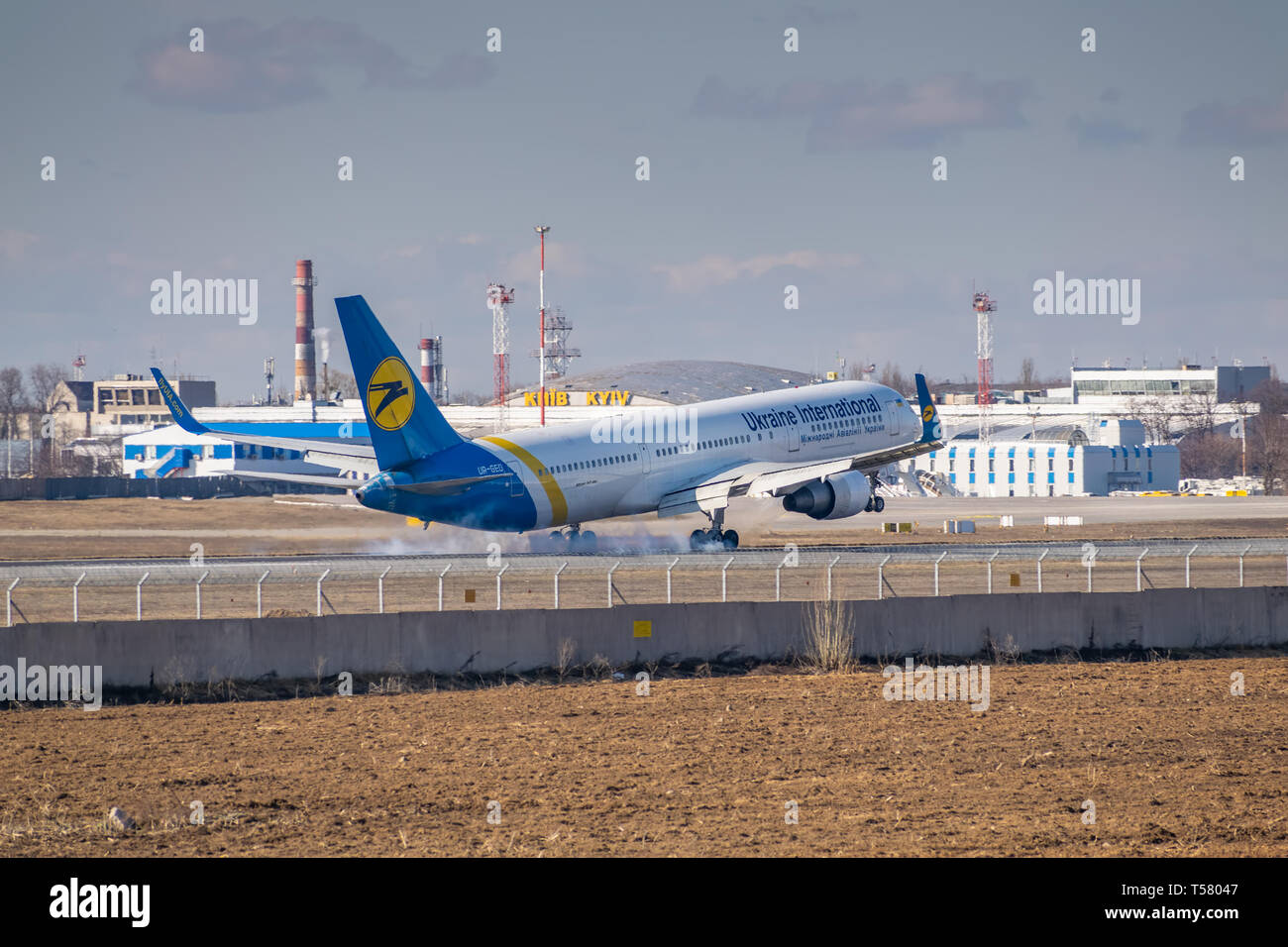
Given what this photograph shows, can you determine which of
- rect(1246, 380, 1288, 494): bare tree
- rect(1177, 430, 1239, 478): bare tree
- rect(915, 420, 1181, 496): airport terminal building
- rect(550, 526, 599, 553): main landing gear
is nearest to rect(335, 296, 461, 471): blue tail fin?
rect(550, 526, 599, 553): main landing gear

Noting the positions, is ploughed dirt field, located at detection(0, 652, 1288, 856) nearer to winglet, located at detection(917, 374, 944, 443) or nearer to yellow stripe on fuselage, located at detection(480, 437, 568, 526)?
yellow stripe on fuselage, located at detection(480, 437, 568, 526)

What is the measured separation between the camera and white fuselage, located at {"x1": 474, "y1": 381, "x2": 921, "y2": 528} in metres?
51.4

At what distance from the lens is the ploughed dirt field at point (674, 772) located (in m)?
17.6

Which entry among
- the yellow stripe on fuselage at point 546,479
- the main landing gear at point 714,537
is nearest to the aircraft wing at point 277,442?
the yellow stripe on fuselage at point 546,479

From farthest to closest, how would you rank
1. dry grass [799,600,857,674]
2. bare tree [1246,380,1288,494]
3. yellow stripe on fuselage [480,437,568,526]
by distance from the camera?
1. bare tree [1246,380,1288,494]
2. yellow stripe on fuselage [480,437,568,526]
3. dry grass [799,600,857,674]

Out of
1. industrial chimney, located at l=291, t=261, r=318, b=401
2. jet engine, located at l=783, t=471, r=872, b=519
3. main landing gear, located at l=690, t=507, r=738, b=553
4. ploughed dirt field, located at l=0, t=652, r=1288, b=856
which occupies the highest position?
industrial chimney, located at l=291, t=261, r=318, b=401

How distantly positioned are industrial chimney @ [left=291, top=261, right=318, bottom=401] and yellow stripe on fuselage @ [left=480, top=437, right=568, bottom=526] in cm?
14089

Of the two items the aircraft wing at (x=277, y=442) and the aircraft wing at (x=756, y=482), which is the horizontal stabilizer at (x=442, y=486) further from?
the aircraft wing at (x=756, y=482)

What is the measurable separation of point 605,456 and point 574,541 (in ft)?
12.3

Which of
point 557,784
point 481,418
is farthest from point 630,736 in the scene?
point 481,418

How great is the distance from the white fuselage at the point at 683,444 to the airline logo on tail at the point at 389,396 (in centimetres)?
328

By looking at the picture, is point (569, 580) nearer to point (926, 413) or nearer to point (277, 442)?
point (277, 442)
